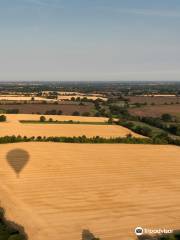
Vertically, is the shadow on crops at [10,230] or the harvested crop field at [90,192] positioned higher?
the shadow on crops at [10,230]

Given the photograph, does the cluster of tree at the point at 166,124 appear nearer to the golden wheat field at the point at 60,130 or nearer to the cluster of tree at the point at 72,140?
the golden wheat field at the point at 60,130

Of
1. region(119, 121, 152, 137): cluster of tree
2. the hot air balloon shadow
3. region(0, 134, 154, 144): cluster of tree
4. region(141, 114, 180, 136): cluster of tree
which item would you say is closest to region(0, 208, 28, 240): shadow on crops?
the hot air balloon shadow

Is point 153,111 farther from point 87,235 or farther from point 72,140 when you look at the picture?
point 87,235

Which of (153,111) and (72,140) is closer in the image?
(72,140)

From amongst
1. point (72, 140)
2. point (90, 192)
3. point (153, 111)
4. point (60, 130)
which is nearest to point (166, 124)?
point (60, 130)

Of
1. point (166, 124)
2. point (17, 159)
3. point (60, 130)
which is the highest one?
point (60, 130)

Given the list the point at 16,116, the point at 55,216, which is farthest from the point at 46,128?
the point at 55,216

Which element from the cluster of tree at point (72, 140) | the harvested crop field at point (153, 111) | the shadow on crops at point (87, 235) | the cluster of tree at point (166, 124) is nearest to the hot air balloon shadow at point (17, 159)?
the cluster of tree at point (72, 140)
